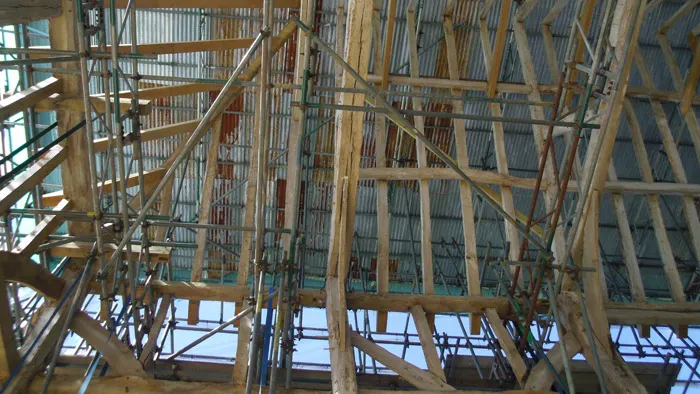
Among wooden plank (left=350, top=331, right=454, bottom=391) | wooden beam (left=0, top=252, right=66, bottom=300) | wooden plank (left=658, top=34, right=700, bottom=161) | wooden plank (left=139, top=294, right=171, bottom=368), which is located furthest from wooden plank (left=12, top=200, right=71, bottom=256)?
wooden plank (left=658, top=34, right=700, bottom=161)

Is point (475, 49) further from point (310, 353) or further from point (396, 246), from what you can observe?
point (310, 353)

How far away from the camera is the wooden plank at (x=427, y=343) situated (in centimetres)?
571

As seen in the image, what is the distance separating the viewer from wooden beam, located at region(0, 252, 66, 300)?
523 centimetres

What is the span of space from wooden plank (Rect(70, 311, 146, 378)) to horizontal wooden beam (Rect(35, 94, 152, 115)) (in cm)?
212

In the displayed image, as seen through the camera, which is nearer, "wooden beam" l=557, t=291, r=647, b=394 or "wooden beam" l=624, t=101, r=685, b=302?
"wooden beam" l=557, t=291, r=647, b=394

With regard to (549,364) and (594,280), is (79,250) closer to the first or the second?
(549,364)

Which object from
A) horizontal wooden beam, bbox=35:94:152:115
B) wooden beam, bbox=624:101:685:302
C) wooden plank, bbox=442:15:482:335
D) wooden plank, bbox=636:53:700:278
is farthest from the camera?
wooden plank, bbox=636:53:700:278

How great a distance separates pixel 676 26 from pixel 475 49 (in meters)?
4.19

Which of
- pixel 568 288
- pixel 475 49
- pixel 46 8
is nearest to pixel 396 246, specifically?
pixel 475 49

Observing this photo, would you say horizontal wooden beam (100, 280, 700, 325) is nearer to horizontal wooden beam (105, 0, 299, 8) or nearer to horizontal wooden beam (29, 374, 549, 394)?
horizontal wooden beam (29, 374, 549, 394)

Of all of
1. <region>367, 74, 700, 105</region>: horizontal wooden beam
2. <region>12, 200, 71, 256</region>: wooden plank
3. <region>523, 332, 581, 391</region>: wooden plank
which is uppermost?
<region>367, 74, 700, 105</region>: horizontal wooden beam

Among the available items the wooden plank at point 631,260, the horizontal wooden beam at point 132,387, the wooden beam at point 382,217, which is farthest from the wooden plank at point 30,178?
the wooden plank at point 631,260

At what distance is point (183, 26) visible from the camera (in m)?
12.0

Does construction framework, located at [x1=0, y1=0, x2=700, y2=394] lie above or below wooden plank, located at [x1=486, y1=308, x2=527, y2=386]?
above
